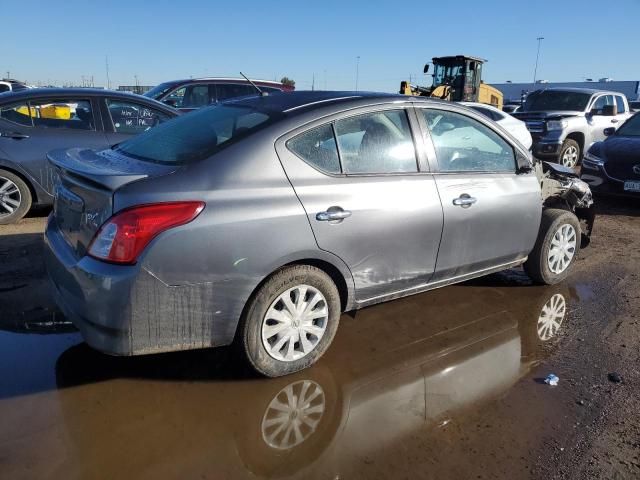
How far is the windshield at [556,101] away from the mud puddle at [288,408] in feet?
33.4

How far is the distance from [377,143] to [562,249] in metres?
2.32

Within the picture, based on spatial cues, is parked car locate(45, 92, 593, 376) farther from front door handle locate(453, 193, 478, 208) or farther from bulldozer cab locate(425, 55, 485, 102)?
bulldozer cab locate(425, 55, 485, 102)

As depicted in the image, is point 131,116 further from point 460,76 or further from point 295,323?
point 460,76

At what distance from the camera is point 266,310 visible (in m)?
2.80

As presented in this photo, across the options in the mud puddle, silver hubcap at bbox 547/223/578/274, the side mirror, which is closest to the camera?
the mud puddle

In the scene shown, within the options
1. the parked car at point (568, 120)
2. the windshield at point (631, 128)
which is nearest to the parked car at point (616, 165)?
the windshield at point (631, 128)

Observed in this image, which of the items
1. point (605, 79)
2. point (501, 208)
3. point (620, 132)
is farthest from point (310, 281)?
point (605, 79)

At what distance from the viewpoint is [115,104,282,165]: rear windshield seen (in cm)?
286

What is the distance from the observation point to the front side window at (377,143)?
3129 millimetres

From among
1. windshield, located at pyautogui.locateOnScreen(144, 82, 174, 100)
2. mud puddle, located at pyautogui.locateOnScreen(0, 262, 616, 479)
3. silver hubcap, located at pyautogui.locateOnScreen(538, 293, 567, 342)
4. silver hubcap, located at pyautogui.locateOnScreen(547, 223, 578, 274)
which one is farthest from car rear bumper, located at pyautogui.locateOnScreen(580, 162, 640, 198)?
windshield, located at pyautogui.locateOnScreen(144, 82, 174, 100)

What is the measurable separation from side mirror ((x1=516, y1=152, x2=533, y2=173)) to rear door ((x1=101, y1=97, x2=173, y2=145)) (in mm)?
4245

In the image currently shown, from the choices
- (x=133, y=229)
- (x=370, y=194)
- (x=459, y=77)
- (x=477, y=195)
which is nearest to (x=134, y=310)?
(x=133, y=229)

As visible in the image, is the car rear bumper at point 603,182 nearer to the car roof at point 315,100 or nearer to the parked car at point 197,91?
the car roof at point 315,100

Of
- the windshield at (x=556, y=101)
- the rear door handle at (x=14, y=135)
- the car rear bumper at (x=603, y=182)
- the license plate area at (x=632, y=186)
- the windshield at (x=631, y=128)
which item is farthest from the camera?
the windshield at (x=556, y=101)
